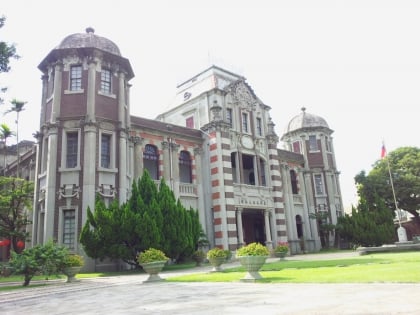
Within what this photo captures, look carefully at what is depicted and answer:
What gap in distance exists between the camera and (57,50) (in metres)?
23.9

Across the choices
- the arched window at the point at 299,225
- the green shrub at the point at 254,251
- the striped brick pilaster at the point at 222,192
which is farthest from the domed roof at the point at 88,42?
the arched window at the point at 299,225

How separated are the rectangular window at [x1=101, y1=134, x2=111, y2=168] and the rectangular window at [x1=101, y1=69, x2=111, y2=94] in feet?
10.0

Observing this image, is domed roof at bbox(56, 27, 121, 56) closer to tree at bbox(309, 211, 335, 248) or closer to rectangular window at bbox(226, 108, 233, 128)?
rectangular window at bbox(226, 108, 233, 128)

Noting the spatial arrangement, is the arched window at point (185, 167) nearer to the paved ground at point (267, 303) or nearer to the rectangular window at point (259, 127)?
the rectangular window at point (259, 127)

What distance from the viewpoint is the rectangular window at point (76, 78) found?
936 inches

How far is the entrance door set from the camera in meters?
33.1

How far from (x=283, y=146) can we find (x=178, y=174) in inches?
734

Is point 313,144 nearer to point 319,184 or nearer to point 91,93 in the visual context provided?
point 319,184

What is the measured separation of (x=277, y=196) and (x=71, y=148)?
16.8 metres

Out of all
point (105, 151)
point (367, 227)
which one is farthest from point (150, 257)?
point (367, 227)

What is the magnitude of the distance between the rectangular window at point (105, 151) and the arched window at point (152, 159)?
3391 millimetres

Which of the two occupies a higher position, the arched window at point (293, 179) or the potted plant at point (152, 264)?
the arched window at point (293, 179)

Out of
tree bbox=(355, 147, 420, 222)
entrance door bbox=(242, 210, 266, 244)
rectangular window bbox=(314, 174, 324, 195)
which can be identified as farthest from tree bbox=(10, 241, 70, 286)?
tree bbox=(355, 147, 420, 222)

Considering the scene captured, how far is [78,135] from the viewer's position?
2258cm
